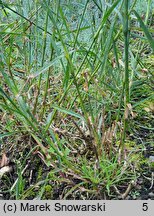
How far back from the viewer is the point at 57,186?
0.99m

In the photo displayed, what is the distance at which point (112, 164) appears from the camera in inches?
36.6

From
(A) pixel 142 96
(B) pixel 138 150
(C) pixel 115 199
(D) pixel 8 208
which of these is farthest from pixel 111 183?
(A) pixel 142 96

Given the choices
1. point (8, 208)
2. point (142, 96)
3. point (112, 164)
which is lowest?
point (8, 208)

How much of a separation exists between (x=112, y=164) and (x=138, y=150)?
0.41ft

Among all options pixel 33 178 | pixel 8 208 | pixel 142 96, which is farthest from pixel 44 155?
pixel 142 96

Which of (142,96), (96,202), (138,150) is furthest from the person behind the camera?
(142,96)

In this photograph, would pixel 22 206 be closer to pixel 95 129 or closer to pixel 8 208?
pixel 8 208

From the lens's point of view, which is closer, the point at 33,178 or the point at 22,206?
the point at 22,206

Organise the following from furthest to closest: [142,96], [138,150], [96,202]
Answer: [142,96] → [138,150] → [96,202]

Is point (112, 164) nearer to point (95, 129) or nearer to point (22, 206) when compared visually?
point (95, 129)

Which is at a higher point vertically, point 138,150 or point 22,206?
point 138,150

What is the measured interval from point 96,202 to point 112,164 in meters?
0.10

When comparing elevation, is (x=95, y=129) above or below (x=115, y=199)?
above

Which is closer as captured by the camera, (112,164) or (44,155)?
(112,164)
